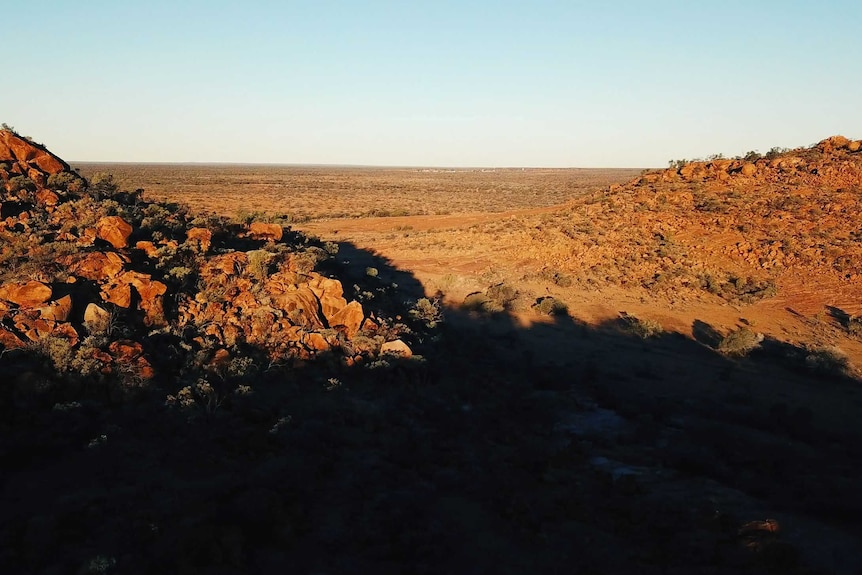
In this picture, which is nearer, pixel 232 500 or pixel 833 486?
pixel 232 500

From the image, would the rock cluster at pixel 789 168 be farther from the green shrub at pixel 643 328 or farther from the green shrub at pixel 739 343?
the green shrub at pixel 643 328

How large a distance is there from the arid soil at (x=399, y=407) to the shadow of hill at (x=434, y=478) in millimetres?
36

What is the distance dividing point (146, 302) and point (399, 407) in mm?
4996

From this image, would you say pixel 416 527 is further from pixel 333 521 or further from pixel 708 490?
pixel 708 490

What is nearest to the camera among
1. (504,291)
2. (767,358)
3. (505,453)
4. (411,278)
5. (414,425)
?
(505,453)

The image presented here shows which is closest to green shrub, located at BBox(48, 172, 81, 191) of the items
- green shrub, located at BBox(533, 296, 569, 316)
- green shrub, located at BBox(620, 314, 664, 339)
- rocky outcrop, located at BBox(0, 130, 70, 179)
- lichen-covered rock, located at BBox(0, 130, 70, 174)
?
rocky outcrop, located at BBox(0, 130, 70, 179)

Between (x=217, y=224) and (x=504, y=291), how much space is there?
29.5 feet

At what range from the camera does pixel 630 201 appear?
2538cm

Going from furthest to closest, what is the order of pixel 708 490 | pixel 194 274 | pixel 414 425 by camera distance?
pixel 194 274, pixel 414 425, pixel 708 490

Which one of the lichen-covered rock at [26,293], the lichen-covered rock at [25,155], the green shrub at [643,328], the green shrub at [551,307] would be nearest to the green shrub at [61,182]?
the lichen-covered rock at [25,155]

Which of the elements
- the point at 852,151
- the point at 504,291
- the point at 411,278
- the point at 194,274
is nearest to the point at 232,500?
the point at 194,274

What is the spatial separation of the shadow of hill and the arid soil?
4cm

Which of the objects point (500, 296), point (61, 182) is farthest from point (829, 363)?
point (61, 182)

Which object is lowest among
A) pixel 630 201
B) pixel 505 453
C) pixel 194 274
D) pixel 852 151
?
pixel 505 453
